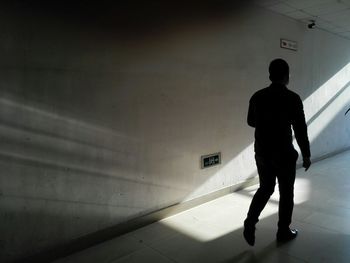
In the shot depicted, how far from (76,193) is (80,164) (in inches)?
9.4

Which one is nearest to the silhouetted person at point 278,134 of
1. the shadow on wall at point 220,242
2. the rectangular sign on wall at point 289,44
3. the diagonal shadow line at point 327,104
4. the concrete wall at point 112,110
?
the shadow on wall at point 220,242

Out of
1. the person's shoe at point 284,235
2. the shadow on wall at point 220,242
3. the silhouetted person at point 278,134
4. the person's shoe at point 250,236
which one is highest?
the silhouetted person at point 278,134

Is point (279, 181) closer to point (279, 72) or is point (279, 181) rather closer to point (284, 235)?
point (284, 235)

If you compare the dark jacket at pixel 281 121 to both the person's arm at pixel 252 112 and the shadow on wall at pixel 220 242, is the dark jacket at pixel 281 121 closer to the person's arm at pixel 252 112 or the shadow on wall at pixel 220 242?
the person's arm at pixel 252 112

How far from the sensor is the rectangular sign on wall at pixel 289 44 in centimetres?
411

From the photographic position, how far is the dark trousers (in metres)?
2.08

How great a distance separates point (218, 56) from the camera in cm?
323

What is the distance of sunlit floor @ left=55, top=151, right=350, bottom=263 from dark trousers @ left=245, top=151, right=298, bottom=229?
25cm

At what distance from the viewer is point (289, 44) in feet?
13.9

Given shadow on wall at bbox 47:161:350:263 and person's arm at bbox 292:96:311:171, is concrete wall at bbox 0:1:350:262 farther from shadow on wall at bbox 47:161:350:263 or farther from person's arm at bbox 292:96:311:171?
person's arm at bbox 292:96:311:171

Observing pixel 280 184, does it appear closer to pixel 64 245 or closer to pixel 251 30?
pixel 64 245

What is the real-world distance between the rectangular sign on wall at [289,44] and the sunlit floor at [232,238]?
2.21 m

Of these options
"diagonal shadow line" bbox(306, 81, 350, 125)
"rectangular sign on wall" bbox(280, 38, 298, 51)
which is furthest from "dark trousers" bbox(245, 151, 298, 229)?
"diagonal shadow line" bbox(306, 81, 350, 125)


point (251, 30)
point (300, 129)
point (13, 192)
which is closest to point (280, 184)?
point (300, 129)
